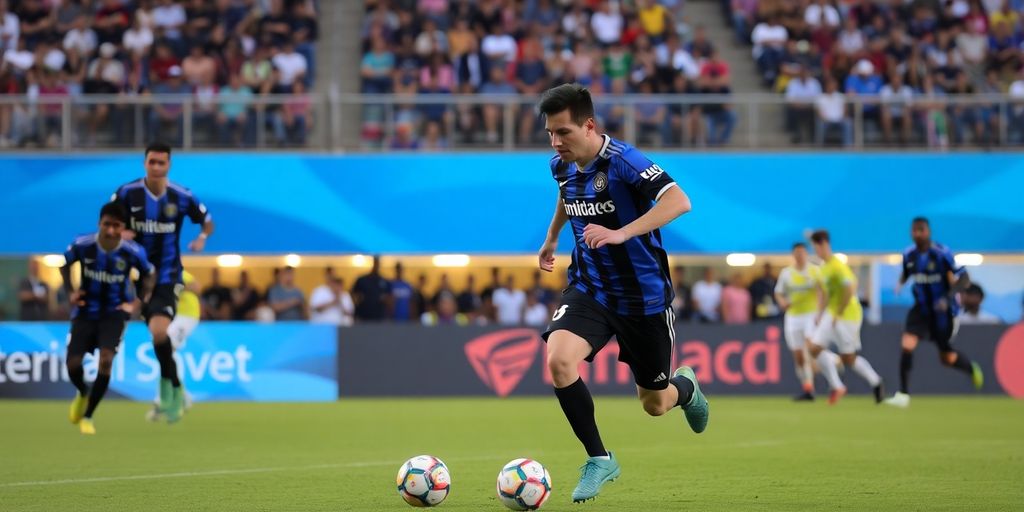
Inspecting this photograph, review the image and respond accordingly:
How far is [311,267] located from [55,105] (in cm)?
485

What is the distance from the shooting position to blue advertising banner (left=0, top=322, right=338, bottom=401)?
20859 mm

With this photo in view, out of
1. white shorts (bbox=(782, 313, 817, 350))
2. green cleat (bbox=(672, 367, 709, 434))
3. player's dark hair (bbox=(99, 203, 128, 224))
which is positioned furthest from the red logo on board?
green cleat (bbox=(672, 367, 709, 434))

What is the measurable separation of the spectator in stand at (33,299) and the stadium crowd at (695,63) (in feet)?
18.0

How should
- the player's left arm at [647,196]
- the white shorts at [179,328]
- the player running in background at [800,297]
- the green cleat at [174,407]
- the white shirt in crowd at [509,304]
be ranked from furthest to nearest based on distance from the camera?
1. the white shirt in crowd at [509,304]
2. the player running in background at [800,297]
3. the white shorts at [179,328]
4. the green cleat at [174,407]
5. the player's left arm at [647,196]

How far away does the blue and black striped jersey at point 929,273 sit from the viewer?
18.2 meters

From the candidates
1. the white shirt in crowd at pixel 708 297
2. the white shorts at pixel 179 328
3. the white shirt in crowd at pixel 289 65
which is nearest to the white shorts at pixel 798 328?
the white shirt in crowd at pixel 708 297

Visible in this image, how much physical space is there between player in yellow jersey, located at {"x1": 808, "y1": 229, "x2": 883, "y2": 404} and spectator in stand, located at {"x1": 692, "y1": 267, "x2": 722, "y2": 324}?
4082 millimetres

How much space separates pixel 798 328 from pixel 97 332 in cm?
996

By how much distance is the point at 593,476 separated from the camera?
7.55m

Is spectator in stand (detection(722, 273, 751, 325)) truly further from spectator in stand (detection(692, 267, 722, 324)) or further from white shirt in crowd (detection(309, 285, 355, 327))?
white shirt in crowd (detection(309, 285, 355, 327))

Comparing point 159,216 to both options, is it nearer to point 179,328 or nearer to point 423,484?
point 179,328

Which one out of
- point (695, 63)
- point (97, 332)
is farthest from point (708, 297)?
point (97, 332)

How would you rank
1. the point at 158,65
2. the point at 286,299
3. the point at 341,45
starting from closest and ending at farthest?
the point at 286,299, the point at 158,65, the point at 341,45

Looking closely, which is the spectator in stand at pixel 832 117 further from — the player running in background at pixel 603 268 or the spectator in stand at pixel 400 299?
the player running in background at pixel 603 268
